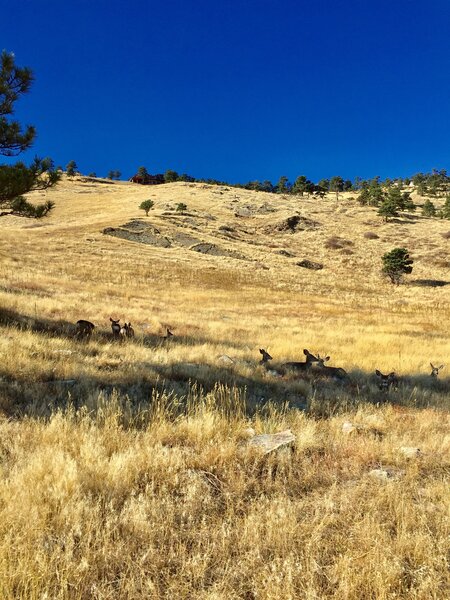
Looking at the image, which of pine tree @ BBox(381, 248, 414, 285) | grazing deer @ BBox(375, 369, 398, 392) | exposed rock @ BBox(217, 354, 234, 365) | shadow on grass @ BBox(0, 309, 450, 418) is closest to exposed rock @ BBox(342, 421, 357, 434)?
shadow on grass @ BBox(0, 309, 450, 418)

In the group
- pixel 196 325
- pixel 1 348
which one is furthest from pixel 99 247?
pixel 1 348

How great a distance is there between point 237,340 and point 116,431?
32.1 feet

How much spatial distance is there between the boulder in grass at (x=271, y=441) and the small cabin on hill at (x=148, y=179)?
142962 mm

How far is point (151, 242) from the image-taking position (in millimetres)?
54406

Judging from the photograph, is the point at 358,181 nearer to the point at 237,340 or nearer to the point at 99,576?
the point at 237,340

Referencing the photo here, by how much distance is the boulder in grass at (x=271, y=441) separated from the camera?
4.15m

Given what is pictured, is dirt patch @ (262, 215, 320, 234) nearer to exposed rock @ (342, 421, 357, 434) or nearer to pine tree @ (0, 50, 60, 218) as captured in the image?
pine tree @ (0, 50, 60, 218)

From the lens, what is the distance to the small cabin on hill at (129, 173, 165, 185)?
5458 inches

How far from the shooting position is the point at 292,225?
7200 cm

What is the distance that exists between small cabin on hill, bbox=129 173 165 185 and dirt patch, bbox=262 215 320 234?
80.0 metres

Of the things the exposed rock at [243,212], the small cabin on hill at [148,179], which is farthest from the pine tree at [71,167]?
the exposed rock at [243,212]

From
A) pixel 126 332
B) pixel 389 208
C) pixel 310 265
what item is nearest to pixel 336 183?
pixel 389 208

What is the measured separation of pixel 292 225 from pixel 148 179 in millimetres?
83152

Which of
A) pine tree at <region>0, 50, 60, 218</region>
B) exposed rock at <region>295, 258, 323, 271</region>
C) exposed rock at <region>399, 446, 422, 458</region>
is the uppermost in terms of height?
exposed rock at <region>295, 258, 323, 271</region>
